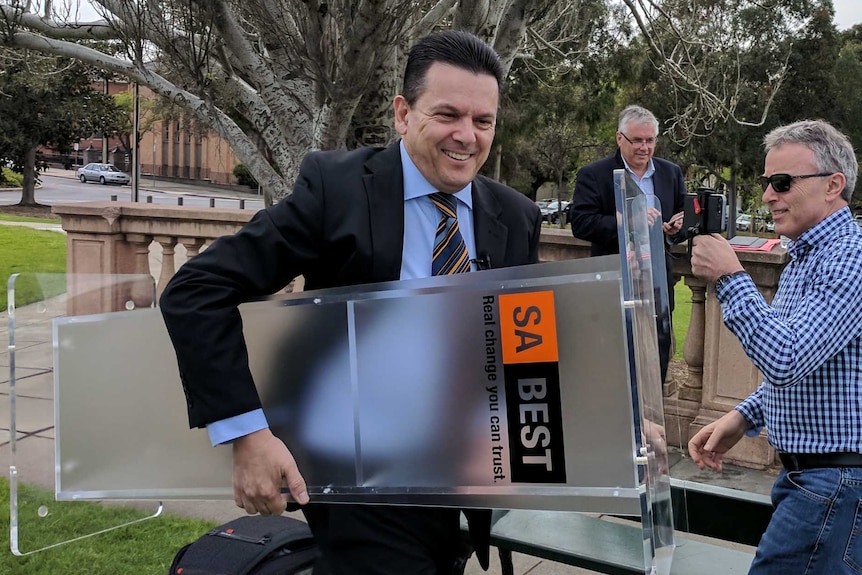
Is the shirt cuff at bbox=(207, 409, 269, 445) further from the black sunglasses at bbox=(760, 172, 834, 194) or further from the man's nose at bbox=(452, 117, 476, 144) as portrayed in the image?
the black sunglasses at bbox=(760, 172, 834, 194)

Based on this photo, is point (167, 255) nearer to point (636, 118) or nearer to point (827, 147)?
point (636, 118)

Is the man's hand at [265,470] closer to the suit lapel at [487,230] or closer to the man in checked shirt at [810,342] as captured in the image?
the suit lapel at [487,230]

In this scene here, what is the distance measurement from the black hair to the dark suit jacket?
0.63 feet

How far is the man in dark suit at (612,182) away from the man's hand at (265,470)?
11.3ft

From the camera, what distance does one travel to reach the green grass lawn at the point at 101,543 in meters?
3.07

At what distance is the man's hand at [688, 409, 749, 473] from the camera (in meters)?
2.65

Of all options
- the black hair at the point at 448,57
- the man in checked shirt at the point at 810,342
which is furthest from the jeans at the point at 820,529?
the black hair at the point at 448,57

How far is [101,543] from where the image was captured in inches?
158

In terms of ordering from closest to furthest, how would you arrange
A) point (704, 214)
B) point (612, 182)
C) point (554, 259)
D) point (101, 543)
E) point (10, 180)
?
point (704, 214) < point (101, 543) < point (612, 182) < point (554, 259) < point (10, 180)

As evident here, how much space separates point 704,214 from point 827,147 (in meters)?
0.40

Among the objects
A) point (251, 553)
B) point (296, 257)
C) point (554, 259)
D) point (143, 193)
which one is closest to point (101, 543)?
point (251, 553)

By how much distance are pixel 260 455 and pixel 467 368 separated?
1.70 feet

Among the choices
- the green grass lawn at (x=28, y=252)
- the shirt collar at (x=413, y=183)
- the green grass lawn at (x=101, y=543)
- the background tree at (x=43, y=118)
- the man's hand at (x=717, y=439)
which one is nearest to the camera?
the shirt collar at (x=413, y=183)

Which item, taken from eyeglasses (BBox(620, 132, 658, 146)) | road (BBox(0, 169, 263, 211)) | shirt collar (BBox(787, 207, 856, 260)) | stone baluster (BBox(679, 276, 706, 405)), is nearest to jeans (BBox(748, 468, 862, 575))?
shirt collar (BBox(787, 207, 856, 260))
